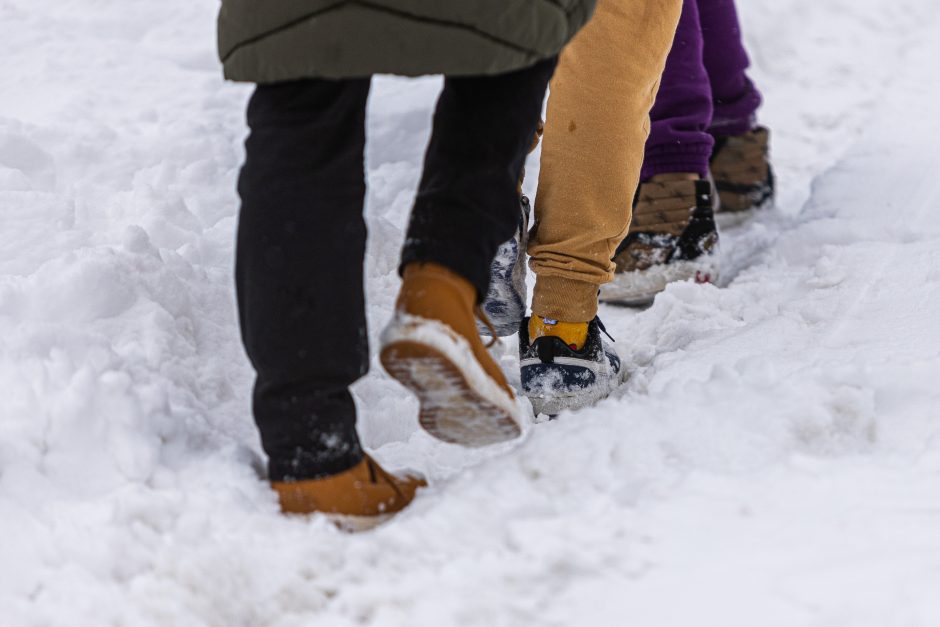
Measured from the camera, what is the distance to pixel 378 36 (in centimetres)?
103

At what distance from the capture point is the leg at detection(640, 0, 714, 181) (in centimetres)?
238

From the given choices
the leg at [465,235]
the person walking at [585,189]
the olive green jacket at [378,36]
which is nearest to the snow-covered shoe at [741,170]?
the person walking at [585,189]

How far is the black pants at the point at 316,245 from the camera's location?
3.55 feet

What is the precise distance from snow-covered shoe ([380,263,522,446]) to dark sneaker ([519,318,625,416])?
0.45 m

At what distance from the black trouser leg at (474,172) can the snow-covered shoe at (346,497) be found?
0.29 m

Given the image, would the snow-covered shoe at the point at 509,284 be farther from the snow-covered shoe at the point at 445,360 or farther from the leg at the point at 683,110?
the leg at the point at 683,110

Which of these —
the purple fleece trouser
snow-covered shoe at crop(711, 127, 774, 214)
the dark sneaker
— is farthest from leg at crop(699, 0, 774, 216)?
the dark sneaker

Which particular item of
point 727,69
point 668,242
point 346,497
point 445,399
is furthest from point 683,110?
point 346,497

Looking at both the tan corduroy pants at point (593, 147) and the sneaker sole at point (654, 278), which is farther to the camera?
the sneaker sole at point (654, 278)

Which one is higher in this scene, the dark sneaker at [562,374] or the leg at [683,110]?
Answer: the leg at [683,110]

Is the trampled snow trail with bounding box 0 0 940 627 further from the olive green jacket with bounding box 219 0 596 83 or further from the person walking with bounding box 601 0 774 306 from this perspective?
the olive green jacket with bounding box 219 0 596 83

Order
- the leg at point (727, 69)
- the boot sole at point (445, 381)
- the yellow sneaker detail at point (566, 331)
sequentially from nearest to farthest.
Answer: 1. the boot sole at point (445, 381)
2. the yellow sneaker detail at point (566, 331)
3. the leg at point (727, 69)

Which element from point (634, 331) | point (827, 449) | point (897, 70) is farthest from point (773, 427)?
point (897, 70)

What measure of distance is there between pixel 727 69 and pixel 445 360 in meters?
2.12
